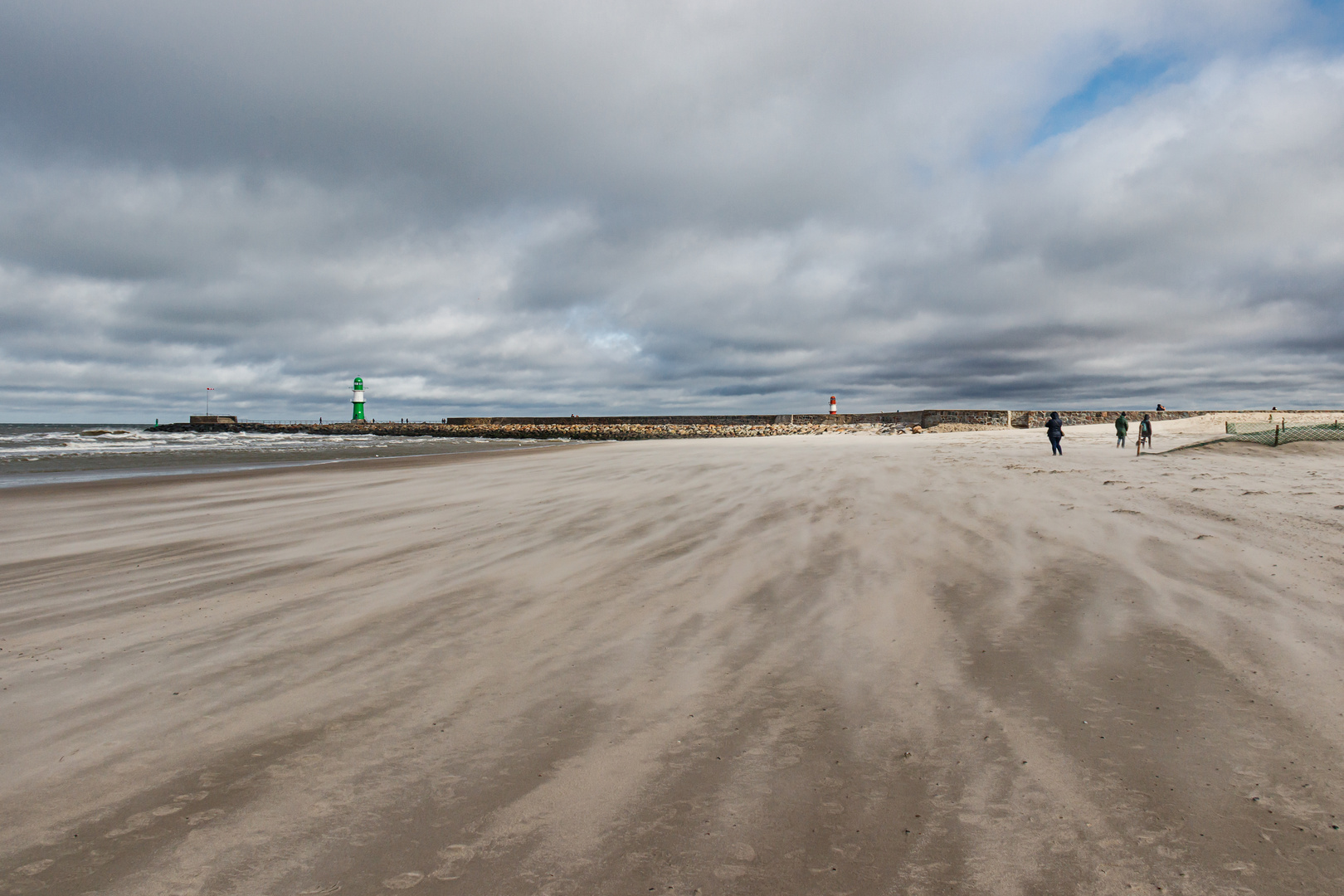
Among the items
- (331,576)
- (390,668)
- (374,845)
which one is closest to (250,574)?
(331,576)

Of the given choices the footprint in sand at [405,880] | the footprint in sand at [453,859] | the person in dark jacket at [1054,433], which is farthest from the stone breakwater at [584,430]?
the footprint in sand at [405,880]

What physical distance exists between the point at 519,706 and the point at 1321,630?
4623mm

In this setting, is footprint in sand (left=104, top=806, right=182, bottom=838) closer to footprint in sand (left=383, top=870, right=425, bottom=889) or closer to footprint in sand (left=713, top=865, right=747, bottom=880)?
footprint in sand (left=383, top=870, right=425, bottom=889)

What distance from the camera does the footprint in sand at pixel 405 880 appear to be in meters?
1.84

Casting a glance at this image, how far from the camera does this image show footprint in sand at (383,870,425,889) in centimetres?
184

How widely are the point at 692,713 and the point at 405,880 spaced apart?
1334 mm

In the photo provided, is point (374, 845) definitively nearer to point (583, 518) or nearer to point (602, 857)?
point (602, 857)

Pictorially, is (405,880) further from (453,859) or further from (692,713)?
(692,713)

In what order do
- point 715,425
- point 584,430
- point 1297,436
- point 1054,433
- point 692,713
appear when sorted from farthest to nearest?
point 715,425
point 584,430
point 1054,433
point 1297,436
point 692,713

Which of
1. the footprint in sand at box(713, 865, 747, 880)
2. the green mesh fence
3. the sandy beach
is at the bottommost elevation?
the footprint in sand at box(713, 865, 747, 880)

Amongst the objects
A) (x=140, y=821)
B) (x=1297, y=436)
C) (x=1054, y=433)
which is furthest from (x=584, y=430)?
(x=140, y=821)

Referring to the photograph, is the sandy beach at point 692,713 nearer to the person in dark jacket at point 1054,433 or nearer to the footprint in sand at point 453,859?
the footprint in sand at point 453,859

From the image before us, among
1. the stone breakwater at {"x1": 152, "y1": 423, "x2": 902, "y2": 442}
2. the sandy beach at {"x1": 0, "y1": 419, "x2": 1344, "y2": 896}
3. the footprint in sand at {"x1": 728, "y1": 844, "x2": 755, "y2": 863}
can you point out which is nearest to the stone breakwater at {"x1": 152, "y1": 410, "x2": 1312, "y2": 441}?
the stone breakwater at {"x1": 152, "y1": 423, "x2": 902, "y2": 442}

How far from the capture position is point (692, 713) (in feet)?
9.34
